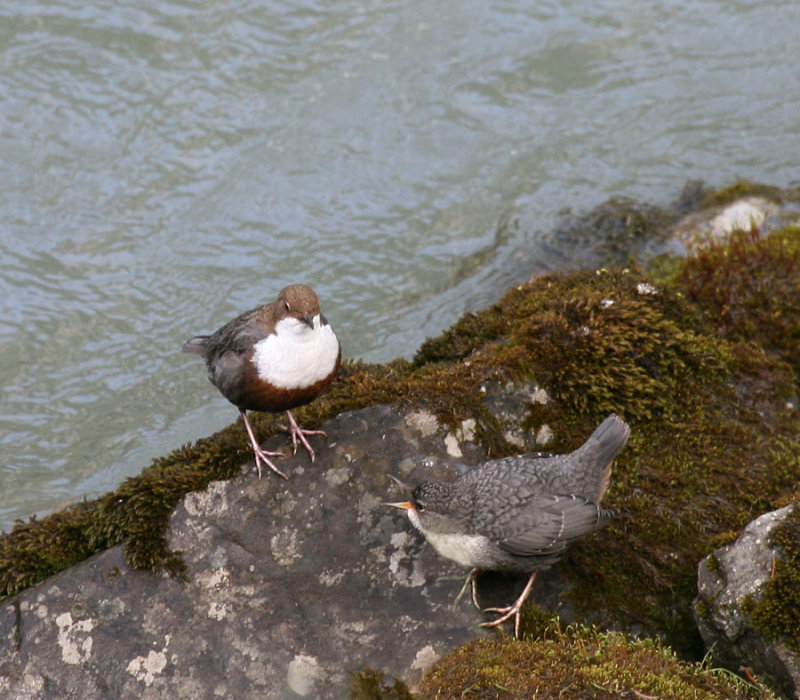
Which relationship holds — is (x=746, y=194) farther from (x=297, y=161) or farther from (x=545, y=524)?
(x=545, y=524)

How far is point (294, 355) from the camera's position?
3.99 metres

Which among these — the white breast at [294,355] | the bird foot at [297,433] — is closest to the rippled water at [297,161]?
the bird foot at [297,433]

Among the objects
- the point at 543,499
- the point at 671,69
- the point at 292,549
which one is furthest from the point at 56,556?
the point at 671,69

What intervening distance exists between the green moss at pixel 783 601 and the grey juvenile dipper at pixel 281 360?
6.28 feet

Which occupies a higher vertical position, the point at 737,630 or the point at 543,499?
the point at 543,499

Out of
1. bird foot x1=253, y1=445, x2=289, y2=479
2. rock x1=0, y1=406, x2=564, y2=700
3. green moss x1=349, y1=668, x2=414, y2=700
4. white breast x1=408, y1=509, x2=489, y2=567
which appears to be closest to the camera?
green moss x1=349, y1=668, x2=414, y2=700

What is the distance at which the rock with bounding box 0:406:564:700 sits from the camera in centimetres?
363

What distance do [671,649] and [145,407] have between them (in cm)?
420

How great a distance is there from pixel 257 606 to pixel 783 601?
1991 millimetres

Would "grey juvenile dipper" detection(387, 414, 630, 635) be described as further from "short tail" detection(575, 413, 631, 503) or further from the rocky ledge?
the rocky ledge

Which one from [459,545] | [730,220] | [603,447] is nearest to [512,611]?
[459,545]

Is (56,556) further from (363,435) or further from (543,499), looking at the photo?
(543,499)

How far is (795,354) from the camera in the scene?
16.5 ft

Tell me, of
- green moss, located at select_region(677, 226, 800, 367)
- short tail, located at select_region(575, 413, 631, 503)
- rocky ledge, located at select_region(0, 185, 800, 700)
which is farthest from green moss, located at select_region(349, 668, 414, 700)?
green moss, located at select_region(677, 226, 800, 367)
